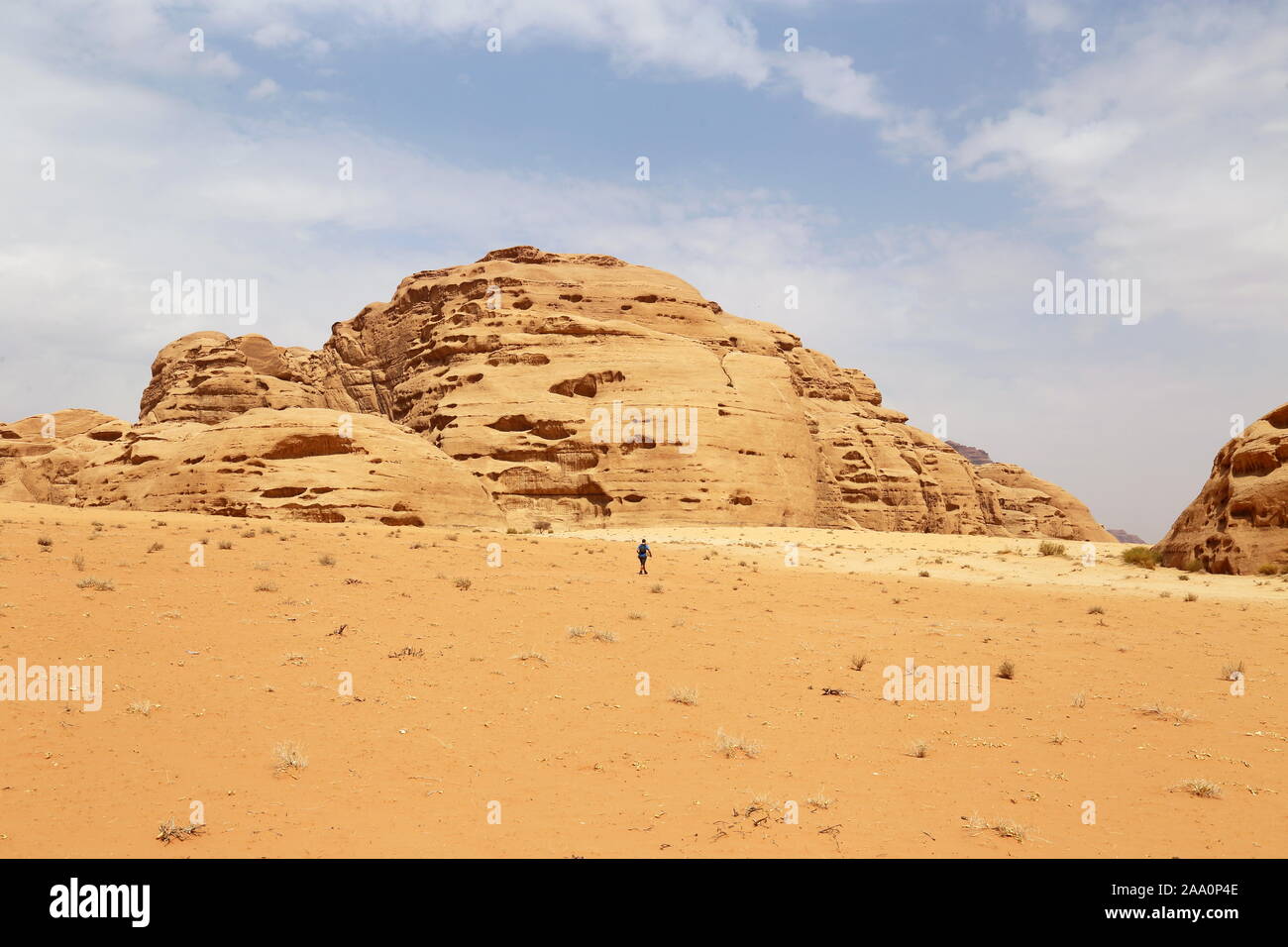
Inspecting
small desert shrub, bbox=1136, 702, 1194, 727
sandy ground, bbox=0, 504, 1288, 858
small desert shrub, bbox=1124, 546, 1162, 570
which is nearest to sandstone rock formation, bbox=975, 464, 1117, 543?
small desert shrub, bbox=1124, 546, 1162, 570

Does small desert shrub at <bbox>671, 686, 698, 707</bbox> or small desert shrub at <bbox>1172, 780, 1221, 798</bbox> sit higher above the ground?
small desert shrub at <bbox>671, 686, 698, 707</bbox>

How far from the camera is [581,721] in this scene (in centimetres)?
869

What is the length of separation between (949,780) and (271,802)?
585 cm

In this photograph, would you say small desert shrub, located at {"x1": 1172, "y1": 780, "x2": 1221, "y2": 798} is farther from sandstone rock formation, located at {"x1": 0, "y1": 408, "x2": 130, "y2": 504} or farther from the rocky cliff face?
sandstone rock formation, located at {"x1": 0, "y1": 408, "x2": 130, "y2": 504}

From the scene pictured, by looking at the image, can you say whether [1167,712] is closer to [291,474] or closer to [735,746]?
[735,746]

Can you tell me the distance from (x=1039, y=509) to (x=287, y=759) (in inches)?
3215

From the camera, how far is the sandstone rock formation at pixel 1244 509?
76.2 ft

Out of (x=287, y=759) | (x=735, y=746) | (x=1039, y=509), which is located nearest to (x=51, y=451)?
(x=287, y=759)

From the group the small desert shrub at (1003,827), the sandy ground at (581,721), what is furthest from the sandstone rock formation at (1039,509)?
the small desert shrub at (1003,827)

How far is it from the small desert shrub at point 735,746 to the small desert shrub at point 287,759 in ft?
12.6

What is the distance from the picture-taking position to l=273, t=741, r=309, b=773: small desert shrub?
6.92m

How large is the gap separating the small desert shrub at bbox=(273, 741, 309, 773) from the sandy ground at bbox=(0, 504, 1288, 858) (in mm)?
54

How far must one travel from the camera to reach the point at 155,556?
49.9 feet

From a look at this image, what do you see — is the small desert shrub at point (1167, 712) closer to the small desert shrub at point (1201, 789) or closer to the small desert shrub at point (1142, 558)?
the small desert shrub at point (1201, 789)
